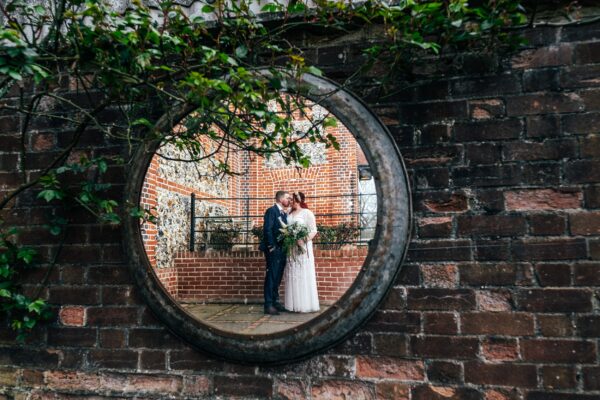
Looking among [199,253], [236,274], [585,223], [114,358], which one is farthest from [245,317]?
[585,223]

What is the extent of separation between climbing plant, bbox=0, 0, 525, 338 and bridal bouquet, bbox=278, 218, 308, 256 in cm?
305

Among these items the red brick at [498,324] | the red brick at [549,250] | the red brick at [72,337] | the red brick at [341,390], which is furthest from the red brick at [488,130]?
the red brick at [72,337]

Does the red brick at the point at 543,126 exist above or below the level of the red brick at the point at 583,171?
above

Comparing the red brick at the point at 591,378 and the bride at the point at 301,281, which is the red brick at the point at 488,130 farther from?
the bride at the point at 301,281

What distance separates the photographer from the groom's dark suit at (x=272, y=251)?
5.55 metres

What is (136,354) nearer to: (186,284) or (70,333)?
(70,333)

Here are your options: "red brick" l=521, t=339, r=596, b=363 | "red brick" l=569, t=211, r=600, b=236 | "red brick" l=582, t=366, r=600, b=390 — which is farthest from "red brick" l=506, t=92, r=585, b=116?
"red brick" l=582, t=366, r=600, b=390

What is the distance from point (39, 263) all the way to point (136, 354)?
87cm

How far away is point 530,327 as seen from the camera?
2.10 meters

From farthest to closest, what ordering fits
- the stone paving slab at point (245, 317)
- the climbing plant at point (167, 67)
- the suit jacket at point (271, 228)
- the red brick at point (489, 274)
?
the suit jacket at point (271, 228), the stone paving slab at point (245, 317), the red brick at point (489, 274), the climbing plant at point (167, 67)

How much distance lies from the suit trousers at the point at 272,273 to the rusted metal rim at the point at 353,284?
312 centimetres

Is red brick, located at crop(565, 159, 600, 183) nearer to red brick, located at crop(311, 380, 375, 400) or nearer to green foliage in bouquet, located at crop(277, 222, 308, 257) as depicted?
red brick, located at crop(311, 380, 375, 400)

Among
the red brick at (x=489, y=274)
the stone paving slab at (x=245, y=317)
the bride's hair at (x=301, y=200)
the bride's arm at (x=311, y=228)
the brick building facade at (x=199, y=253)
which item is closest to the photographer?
the red brick at (x=489, y=274)

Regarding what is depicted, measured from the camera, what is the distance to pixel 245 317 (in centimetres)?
540
